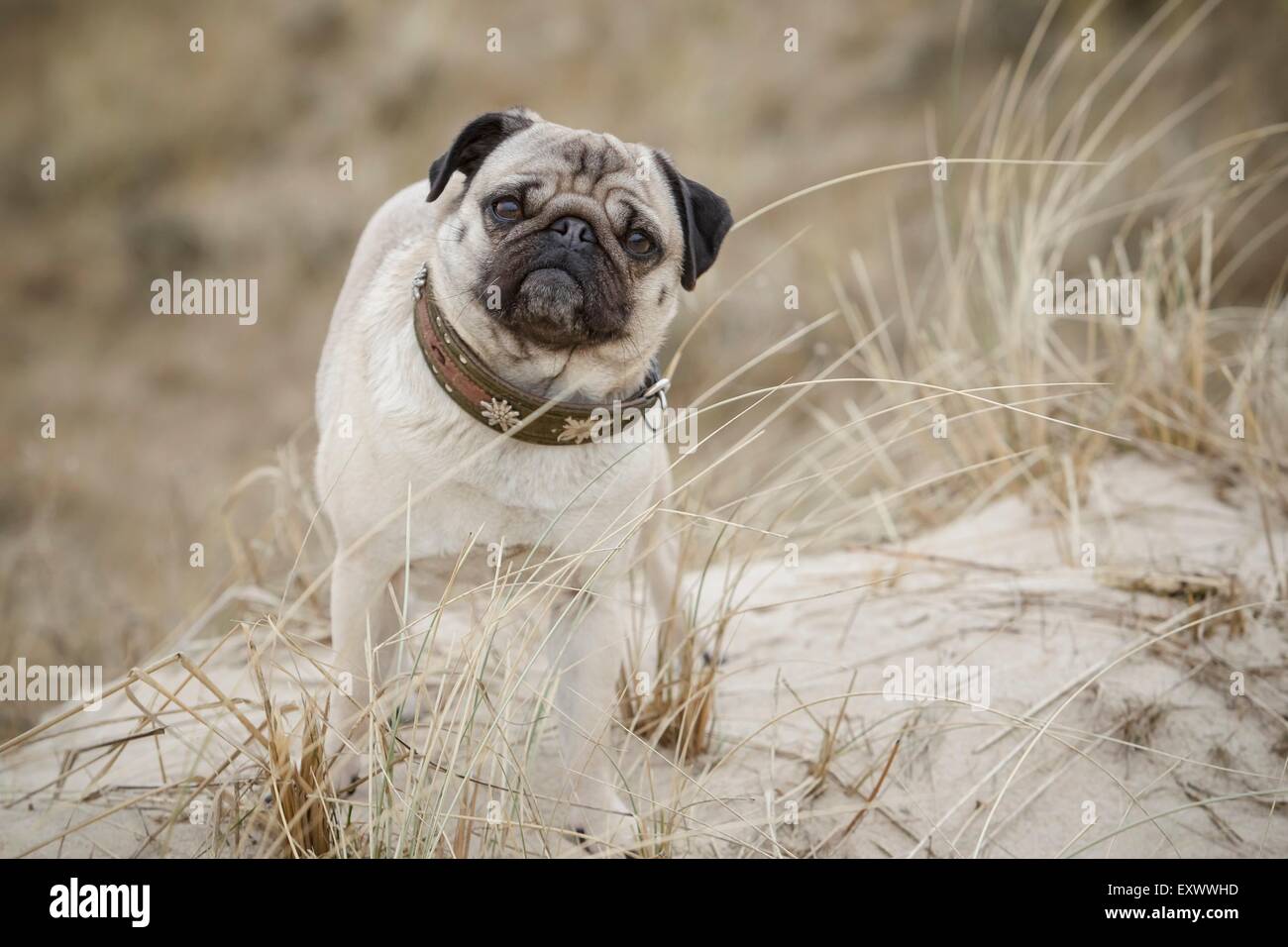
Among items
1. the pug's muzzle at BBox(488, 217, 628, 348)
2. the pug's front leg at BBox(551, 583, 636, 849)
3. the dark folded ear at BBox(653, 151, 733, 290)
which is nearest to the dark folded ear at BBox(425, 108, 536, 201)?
the pug's muzzle at BBox(488, 217, 628, 348)

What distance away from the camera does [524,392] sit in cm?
282

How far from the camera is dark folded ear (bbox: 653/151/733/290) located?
3.10 meters

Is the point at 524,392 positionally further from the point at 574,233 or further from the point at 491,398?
the point at 574,233

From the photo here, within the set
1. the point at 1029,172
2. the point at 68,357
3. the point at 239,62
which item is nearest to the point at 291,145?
the point at 239,62

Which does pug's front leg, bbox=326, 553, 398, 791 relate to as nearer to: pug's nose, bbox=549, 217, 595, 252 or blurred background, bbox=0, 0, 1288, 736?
pug's nose, bbox=549, 217, 595, 252

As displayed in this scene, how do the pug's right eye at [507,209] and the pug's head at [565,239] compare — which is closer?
the pug's head at [565,239]

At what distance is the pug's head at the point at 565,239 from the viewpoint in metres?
2.80

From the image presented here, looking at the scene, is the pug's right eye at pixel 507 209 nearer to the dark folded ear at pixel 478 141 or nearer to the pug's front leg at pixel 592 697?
the dark folded ear at pixel 478 141

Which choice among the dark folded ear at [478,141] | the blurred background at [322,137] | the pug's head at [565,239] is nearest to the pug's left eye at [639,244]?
the pug's head at [565,239]

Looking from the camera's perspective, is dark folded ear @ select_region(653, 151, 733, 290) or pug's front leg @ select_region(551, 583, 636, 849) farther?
dark folded ear @ select_region(653, 151, 733, 290)

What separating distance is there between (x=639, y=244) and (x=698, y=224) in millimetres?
229
